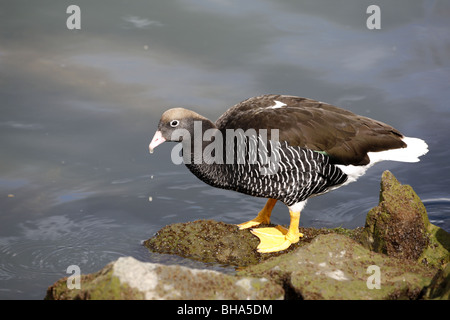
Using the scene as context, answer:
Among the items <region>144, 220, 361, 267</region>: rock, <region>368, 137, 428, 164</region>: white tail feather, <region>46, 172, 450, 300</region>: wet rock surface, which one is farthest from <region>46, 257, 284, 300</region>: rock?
<region>368, 137, 428, 164</region>: white tail feather

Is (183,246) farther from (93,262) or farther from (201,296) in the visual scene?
(201,296)

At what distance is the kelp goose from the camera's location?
6613mm

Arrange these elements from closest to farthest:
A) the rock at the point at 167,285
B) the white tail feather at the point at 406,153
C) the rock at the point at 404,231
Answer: the rock at the point at 167,285 < the rock at the point at 404,231 < the white tail feather at the point at 406,153

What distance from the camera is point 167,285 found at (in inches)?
159

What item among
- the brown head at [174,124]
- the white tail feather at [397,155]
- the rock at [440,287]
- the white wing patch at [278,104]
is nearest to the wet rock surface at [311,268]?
the rock at [440,287]

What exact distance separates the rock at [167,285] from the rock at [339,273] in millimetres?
360

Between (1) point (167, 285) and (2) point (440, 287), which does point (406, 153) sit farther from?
(1) point (167, 285)

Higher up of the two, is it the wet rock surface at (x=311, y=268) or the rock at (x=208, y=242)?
the wet rock surface at (x=311, y=268)

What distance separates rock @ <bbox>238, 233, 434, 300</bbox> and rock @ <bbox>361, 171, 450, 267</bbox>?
1036mm

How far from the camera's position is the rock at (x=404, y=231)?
611 centimetres

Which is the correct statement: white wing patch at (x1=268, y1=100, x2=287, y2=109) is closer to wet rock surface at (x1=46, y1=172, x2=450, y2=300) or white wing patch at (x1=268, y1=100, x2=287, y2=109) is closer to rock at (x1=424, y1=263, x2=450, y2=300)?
wet rock surface at (x1=46, y1=172, x2=450, y2=300)

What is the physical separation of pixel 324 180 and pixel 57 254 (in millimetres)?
3538

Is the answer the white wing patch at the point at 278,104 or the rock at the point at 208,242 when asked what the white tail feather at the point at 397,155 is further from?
the rock at the point at 208,242

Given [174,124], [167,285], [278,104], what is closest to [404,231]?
[278,104]
